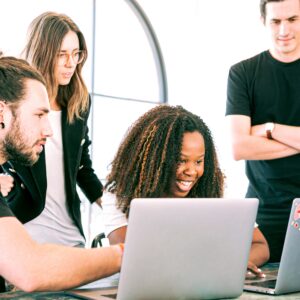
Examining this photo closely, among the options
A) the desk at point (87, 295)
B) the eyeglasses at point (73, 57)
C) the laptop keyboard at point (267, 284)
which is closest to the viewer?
the desk at point (87, 295)

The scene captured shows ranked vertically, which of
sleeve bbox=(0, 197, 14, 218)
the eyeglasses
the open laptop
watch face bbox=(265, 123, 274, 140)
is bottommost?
the open laptop

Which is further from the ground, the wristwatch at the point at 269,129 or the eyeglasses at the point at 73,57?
the eyeglasses at the point at 73,57

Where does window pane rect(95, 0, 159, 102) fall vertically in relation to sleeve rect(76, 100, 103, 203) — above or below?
above

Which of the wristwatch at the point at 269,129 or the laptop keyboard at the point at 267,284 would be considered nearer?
the laptop keyboard at the point at 267,284

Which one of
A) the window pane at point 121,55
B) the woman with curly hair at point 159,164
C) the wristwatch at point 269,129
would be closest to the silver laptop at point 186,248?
the woman with curly hair at point 159,164

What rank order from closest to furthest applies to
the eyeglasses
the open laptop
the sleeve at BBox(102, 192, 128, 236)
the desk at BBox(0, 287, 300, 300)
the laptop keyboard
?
the desk at BBox(0, 287, 300, 300) → the open laptop → the laptop keyboard → the sleeve at BBox(102, 192, 128, 236) → the eyeglasses

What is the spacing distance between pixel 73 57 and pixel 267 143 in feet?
2.64

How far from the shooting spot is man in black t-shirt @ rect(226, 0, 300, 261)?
2494 millimetres

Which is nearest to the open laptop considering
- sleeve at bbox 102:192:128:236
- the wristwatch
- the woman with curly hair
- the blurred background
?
the woman with curly hair

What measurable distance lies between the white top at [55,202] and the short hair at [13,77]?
0.69 metres

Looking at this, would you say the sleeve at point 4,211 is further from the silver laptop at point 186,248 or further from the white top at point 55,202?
the white top at point 55,202

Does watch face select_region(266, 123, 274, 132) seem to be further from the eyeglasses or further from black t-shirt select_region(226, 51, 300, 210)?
the eyeglasses

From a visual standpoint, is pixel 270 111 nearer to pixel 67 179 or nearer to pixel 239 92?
pixel 239 92

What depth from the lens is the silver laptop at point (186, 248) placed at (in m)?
1.47
